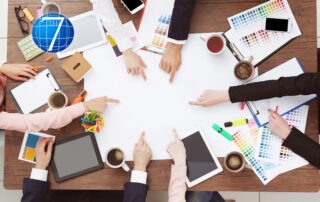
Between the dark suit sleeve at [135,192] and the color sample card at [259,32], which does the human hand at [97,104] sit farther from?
the color sample card at [259,32]

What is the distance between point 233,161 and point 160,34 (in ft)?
1.94

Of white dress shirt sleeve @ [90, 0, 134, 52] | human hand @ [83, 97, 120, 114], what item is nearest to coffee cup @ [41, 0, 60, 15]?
white dress shirt sleeve @ [90, 0, 134, 52]

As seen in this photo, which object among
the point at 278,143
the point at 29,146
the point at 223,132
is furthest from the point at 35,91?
the point at 278,143

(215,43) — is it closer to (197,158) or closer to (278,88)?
(278,88)

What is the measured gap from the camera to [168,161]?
1474mm

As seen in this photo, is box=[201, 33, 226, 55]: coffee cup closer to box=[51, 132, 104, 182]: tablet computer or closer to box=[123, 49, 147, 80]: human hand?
box=[123, 49, 147, 80]: human hand

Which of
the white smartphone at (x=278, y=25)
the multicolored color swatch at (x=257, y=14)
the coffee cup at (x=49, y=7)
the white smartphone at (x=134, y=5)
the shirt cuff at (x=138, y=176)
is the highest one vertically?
the coffee cup at (x=49, y=7)

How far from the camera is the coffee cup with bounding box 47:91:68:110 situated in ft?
4.95

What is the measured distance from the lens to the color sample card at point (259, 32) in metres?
1.45

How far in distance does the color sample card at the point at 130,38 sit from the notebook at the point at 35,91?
0.28 m

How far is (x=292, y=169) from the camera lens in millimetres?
1412

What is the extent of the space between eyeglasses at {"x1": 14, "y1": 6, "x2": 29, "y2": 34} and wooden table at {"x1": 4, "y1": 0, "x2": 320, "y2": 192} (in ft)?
0.08

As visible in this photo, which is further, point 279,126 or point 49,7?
point 49,7

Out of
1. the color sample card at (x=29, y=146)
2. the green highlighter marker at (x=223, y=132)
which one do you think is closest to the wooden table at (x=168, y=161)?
the color sample card at (x=29, y=146)
